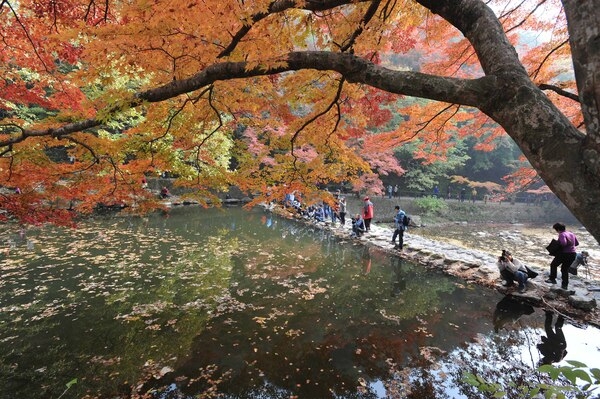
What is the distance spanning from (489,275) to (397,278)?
2.34 meters

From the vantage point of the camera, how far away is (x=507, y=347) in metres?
4.97

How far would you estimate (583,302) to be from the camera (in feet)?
20.2

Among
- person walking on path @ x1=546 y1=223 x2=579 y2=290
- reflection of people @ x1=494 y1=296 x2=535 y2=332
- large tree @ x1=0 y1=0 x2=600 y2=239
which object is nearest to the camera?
large tree @ x1=0 y1=0 x2=600 y2=239

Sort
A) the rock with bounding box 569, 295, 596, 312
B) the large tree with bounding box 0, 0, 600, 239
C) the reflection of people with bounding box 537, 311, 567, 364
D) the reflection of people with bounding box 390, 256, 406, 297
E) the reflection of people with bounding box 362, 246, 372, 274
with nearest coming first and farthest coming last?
the large tree with bounding box 0, 0, 600, 239, the reflection of people with bounding box 537, 311, 567, 364, the rock with bounding box 569, 295, 596, 312, the reflection of people with bounding box 390, 256, 406, 297, the reflection of people with bounding box 362, 246, 372, 274

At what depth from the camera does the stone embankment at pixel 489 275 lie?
20.3 feet

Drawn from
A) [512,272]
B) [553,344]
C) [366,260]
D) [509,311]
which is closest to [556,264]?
[512,272]

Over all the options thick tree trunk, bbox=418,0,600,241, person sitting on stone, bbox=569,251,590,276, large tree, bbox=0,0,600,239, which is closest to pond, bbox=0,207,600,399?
large tree, bbox=0,0,600,239

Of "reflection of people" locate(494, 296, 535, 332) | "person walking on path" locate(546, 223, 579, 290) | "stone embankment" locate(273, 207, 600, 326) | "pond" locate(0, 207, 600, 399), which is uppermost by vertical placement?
"person walking on path" locate(546, 223, 579, 290)

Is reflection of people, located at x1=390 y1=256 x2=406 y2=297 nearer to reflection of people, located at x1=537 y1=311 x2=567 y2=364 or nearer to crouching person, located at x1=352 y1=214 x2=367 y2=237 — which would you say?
reflection of people, located at x1=537 y1=311 x2=567 y2=364

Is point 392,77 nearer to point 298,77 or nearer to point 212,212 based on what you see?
point 298,77

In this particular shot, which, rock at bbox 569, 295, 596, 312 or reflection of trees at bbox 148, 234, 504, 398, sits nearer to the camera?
reflection of trees at bbox 148, 234, 504, 398

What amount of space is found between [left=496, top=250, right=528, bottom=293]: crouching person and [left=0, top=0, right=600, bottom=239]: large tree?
3443mm

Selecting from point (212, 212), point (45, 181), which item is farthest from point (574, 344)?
point (212, 212)

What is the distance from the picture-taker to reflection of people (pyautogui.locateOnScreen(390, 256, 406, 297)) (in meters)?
7.45
